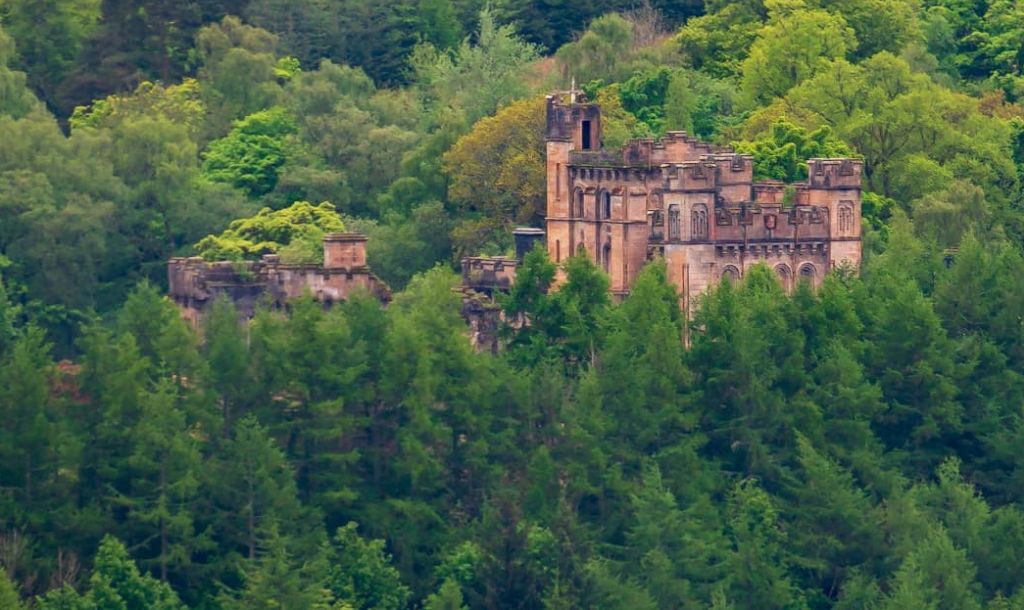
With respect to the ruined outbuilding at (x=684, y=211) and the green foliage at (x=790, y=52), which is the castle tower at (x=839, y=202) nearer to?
the ruined outbuilding at (x=684, y=211)

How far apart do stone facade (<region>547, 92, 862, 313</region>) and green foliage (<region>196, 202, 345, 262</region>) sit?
7.41 metres

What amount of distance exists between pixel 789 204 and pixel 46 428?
24.5 meters

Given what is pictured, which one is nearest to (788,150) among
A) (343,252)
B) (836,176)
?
(836,176)

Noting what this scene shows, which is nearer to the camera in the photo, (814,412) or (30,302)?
(814,412)

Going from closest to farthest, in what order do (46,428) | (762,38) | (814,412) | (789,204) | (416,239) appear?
(46,428) < (814,412) < (789,204) < (416,239) < (762,38)

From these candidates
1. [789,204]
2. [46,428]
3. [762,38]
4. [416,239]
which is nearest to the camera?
[46,428]

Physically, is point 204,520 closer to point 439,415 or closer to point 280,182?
point 439,415

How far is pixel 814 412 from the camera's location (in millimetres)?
112750

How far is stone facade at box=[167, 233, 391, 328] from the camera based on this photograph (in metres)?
120

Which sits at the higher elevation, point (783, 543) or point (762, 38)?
point (762, 38)

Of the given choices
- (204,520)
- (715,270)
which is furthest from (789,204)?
(204,520)

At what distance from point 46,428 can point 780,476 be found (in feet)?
57.3

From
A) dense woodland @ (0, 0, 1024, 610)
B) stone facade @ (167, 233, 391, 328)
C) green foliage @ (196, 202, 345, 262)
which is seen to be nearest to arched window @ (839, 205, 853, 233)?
dense woodland @ (0, 0, 1024, 610)

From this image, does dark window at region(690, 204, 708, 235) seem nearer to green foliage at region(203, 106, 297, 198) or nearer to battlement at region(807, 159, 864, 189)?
battlement at region(807, 159, 864, 189)
